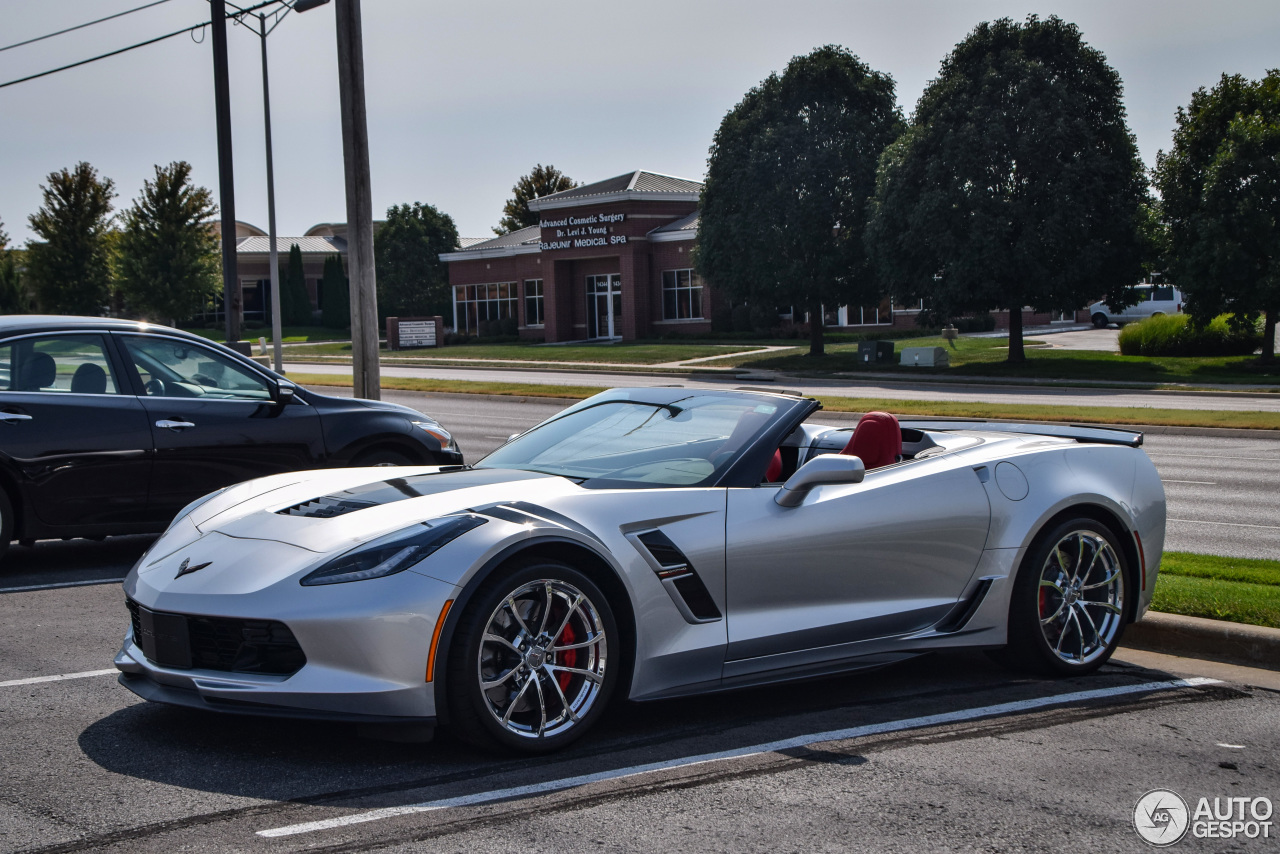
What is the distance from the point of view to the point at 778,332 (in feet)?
169

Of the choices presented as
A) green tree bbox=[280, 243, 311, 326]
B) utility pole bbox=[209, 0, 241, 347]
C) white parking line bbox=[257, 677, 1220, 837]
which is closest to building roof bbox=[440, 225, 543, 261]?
green tree bbox=[280, 243, 311, 326]

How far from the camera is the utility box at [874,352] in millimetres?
38562

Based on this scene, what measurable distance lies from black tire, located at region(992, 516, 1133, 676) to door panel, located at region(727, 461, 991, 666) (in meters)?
0.37

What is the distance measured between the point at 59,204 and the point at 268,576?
205 ft

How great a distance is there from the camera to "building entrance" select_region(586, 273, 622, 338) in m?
56.9

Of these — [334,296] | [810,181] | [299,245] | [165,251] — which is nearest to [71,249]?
[165,251]

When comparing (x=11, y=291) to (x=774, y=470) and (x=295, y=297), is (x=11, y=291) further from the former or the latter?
(x=774, y=470)

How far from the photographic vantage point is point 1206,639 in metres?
6.34

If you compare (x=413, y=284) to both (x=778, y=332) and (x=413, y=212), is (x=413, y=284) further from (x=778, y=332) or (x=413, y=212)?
(x=778, y=332)

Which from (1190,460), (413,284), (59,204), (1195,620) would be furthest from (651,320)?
(1195,620)

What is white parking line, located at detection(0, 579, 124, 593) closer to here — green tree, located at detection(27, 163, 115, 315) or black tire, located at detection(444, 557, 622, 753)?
black tire, located at detection(444, 557, 622, 753)

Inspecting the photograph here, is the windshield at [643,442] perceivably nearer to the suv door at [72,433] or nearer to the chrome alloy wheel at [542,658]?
the chrome alloy wheel at [542,658]

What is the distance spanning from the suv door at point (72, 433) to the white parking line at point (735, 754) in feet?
16.3

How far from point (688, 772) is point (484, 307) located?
6021 centimetres
